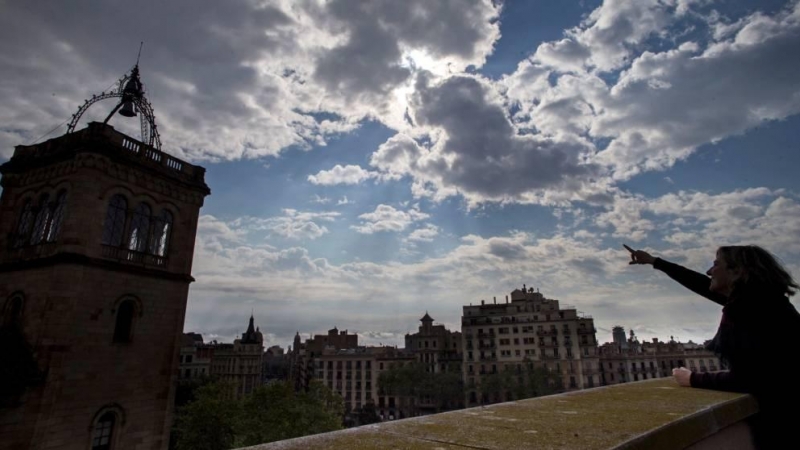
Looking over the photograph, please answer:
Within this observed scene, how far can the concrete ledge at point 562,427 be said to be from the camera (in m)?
2.02

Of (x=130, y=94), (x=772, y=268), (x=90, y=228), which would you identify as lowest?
(x=772, y=268)

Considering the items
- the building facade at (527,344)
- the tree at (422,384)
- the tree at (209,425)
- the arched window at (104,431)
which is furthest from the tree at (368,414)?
the arched window at (104,431)

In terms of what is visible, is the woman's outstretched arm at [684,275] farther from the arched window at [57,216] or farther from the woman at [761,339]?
the arched window at [57,216]

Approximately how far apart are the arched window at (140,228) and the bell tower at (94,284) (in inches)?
1.7

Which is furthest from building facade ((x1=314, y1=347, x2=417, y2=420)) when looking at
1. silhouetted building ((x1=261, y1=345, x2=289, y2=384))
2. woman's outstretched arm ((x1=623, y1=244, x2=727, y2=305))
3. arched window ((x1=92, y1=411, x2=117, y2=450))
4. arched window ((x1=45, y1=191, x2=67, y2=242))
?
woman's outstretched arm ((x1=623, y1=244, x2=727, y2=305))

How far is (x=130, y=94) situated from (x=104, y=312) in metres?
9.97

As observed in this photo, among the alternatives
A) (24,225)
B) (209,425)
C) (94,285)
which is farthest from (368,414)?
(94,285)

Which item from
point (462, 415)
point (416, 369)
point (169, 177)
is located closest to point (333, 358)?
point (416, 369)

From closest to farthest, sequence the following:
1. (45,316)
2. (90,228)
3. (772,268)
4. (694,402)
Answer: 1. (694,402)
2. (772,268)
3. (45,316)
4. (90,228)

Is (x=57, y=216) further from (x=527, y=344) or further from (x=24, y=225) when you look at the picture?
→ (x=527, y=344)

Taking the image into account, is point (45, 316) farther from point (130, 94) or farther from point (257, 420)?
point (257, 420)

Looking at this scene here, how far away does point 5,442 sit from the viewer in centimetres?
1280

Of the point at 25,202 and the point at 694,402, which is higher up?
the point at 25,202

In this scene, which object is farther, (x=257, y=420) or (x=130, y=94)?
(x=257, y=420)
